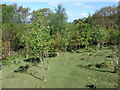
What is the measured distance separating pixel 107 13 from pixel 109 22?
322 inches

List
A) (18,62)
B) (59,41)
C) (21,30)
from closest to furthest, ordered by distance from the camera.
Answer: (18,62) < (59,41) < (21,30)

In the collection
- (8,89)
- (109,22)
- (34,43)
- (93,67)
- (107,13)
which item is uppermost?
(107,13)

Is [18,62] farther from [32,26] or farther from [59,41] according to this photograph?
[32,26]

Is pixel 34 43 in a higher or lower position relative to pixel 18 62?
Answer: higher

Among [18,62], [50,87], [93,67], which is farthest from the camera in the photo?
[18,62]

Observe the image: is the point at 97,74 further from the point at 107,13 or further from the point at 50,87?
the point at 107,13

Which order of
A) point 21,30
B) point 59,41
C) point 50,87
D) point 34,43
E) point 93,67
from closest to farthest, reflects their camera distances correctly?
point 50,87 → point 34,43 → point 93,67 → point 59,41 → point 21,30

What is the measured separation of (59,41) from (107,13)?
35484mm

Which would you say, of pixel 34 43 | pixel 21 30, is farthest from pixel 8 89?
pixel 21 30

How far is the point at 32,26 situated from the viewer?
1248 cm

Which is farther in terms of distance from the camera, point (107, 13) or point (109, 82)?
point (107, 13)

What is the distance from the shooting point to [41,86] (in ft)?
37.9

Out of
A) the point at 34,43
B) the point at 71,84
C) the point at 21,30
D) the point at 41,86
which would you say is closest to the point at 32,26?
the point at 34,43

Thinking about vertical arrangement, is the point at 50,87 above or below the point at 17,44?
below
